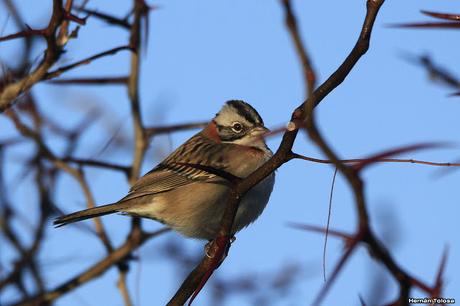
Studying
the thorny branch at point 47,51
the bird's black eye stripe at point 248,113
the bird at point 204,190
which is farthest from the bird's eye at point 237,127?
the thorny branch at point 47,51

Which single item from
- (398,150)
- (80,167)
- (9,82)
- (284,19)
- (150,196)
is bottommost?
(150,196)

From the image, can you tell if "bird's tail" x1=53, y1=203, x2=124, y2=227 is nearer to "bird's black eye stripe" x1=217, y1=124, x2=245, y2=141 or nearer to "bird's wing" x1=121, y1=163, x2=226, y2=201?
"bird's wing" x1=121, y1=163, x2=226, y2=201

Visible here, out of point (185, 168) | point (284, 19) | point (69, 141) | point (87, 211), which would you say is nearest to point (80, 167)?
point (69, 141)

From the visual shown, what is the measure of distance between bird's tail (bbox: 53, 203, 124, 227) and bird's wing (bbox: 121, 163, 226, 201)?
17cm

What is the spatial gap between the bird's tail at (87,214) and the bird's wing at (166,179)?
17 centimetres

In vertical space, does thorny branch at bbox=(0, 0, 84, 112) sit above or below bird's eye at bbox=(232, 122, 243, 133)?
above

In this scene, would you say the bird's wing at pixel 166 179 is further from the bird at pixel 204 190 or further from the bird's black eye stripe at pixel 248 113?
the bird's black eye stripe at pixel 248 113

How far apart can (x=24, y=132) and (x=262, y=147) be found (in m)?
2.15

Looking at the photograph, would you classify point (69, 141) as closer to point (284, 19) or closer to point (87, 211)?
point (87, 211)

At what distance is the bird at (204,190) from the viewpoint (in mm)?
5887

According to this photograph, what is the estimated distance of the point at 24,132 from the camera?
15.9ft

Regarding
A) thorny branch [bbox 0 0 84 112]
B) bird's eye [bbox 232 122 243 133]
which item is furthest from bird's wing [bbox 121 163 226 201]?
thorny branch [bbox 0 0 84 112]

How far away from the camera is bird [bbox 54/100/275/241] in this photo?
5.89 meters

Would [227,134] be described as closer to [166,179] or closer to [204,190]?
[166,179]
